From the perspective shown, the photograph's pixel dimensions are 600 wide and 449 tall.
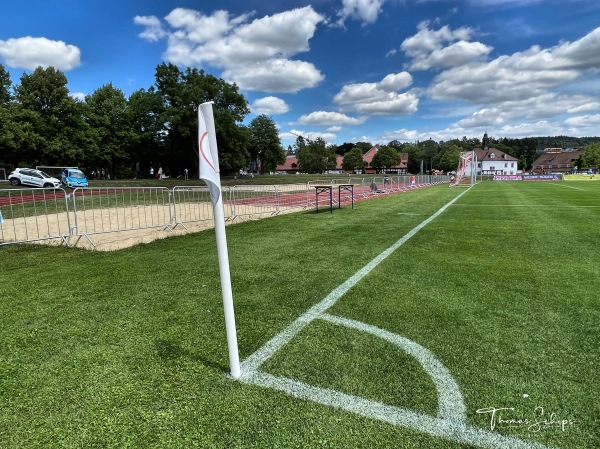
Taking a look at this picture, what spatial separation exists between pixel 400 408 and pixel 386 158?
115m

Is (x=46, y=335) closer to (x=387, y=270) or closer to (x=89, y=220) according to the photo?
(x=387, y=270)

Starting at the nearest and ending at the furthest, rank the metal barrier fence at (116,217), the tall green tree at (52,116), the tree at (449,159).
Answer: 1. the metal barrier fence at (116,217)
2. the tall green tree at (52,116)
3. the tree at (449,159)

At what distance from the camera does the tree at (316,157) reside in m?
88.3

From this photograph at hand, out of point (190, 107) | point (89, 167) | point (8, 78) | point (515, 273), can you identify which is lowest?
point (515, 273)

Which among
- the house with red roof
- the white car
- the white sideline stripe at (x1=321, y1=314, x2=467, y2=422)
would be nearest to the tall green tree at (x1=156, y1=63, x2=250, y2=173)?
the white car

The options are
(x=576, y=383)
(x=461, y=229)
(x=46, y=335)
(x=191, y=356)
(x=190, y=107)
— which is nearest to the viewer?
(x=576, y=383)

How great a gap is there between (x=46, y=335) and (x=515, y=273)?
5.84 metres

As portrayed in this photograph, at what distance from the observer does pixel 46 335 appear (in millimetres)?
3367

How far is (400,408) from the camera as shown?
7.51 feet

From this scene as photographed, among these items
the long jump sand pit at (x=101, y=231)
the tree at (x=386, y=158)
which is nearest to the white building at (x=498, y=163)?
the tree at (x=386, y=158)

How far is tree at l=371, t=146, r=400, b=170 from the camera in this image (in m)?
111

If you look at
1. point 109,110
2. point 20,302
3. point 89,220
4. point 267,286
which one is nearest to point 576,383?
point 267,286

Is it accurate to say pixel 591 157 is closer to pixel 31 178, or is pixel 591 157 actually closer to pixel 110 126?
pixel 110 126

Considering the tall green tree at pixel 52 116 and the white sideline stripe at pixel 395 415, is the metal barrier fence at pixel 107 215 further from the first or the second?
the tall green tree at pixel 52 116
